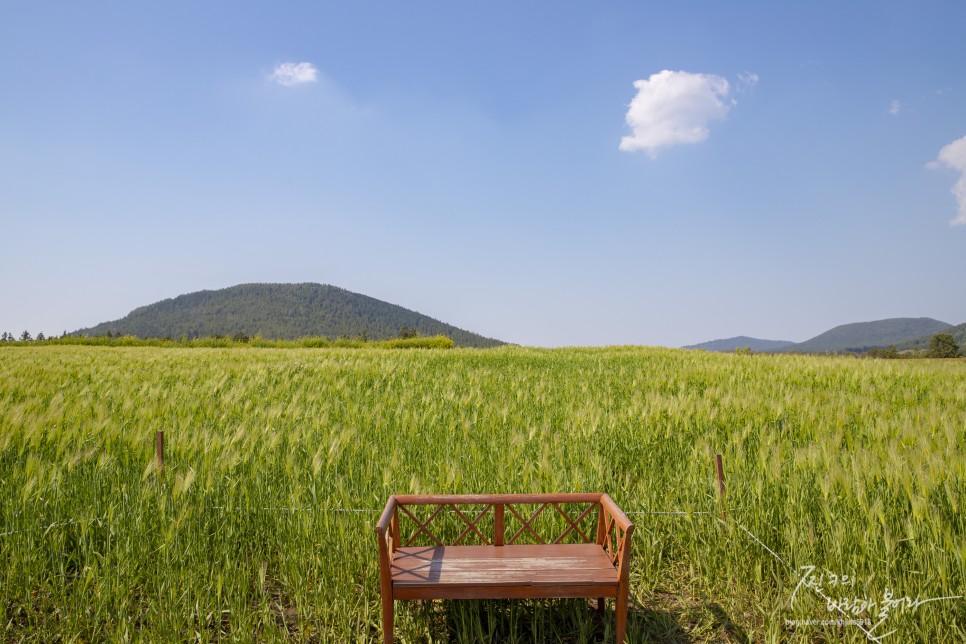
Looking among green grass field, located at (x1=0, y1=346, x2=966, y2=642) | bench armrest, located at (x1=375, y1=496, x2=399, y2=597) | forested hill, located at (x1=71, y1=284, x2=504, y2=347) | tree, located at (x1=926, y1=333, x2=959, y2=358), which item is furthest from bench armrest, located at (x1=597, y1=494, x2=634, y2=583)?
forested hill, located at (x1=71, y1=284, x2=504, y2=347)

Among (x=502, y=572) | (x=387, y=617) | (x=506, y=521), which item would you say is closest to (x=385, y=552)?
(x=387, y=617)

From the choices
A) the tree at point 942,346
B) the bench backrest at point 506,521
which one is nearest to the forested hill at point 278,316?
the tree at point 942,346

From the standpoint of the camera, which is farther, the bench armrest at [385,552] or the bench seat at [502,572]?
the bench seat at [502,572]

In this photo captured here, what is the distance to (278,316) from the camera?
6171 inches

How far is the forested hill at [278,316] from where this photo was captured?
14438 cm

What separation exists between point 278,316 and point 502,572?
166m

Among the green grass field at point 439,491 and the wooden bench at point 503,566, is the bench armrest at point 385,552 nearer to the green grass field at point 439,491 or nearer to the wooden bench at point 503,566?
the wooden bench at point 503,566

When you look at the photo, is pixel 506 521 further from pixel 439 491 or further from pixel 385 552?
pixel 385 552

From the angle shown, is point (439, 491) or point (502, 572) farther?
point (439, 491)

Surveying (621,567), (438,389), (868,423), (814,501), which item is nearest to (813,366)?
(868,423)

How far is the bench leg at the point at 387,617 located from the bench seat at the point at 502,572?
39mm

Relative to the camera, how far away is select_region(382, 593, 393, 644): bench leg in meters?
2.03

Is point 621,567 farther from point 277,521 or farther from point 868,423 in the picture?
point 868,423

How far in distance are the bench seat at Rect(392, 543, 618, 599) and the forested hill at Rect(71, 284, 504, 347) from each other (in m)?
129
